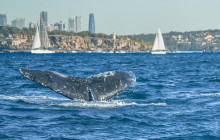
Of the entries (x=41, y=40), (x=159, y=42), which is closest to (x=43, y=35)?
(x=41, y=40)

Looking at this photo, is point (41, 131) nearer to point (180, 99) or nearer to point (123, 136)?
point (123, 136)

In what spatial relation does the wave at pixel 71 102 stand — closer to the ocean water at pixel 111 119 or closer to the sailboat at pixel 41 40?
the ocean water at pixel 111 119

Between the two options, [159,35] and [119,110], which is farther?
[159,35]

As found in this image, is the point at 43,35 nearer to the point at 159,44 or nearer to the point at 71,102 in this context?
the point at 159,44

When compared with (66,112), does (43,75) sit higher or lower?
higher

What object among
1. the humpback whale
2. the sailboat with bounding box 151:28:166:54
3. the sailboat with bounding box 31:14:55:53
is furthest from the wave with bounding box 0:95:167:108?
the sailboat with bounding box 151:28:166:54

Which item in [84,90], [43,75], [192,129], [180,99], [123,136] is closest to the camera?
[123,136]

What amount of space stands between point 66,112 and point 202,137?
124 inches

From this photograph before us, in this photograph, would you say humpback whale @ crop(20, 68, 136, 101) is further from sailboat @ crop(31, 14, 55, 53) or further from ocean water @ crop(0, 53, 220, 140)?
sailboat @ crop(31, 14, 55, 53)

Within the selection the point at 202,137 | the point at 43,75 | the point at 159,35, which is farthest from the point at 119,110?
the point at 159,35

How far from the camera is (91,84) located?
383 inches

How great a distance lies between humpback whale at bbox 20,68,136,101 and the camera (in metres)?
9.23

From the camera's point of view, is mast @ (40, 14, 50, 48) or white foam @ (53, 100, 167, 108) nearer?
white foam @ (53, 100, 167, 108)

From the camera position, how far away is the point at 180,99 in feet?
40.5
